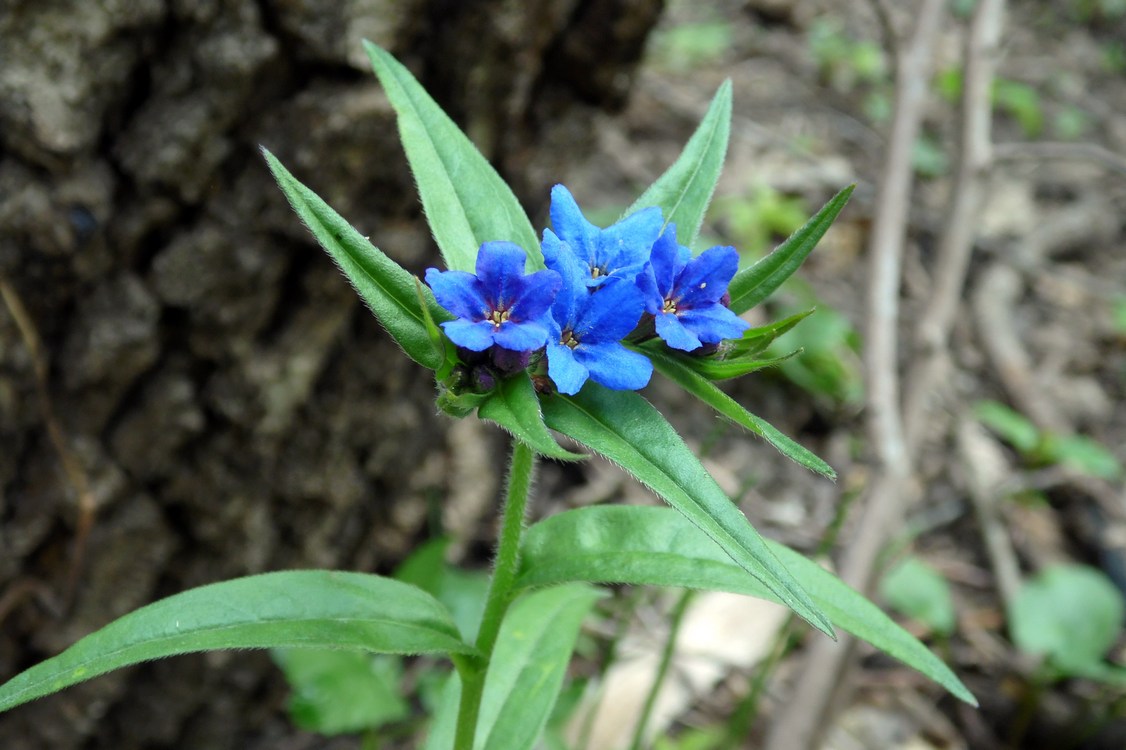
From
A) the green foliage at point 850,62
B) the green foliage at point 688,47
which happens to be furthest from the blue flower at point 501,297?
the green foliage at point 850,62

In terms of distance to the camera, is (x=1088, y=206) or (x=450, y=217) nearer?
(x=450, y=217)

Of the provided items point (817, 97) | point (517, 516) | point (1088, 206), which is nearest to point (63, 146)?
point (517, 516)

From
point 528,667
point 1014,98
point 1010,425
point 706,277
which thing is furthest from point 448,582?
point 1014,98

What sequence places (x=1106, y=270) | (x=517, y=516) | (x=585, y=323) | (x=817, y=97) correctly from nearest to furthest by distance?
(x=585, y=323) < (x=517, y=516) < (x=1106, y=270) < (x=817, y=97)

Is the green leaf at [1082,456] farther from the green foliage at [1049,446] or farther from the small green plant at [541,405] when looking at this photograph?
the small green plant at [541,405]

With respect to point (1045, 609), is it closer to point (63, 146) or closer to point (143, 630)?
point (143, 630)

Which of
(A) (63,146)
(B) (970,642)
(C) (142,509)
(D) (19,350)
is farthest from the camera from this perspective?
(B) (970,642)
